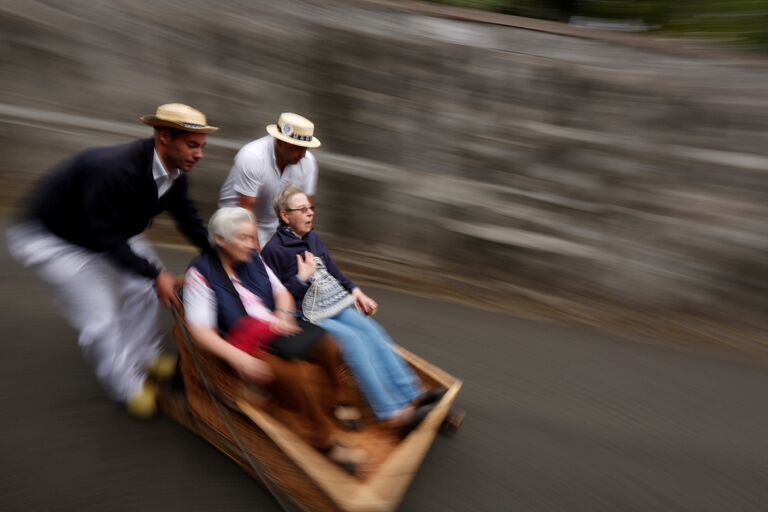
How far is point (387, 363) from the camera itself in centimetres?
292

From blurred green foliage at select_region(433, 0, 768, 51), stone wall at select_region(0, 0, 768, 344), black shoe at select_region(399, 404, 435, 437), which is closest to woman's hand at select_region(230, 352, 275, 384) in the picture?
black shoe at select_region(399, 404, 435, 437)

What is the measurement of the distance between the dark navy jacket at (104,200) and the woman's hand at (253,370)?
26.7 inches

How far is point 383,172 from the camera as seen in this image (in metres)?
5.04

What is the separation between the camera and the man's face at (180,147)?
267 cm

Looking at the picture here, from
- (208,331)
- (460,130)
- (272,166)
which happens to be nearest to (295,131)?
(272,166)

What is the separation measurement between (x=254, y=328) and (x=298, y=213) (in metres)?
0.76

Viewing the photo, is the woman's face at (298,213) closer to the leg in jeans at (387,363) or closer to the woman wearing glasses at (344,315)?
the woman wearing glasses at (344,315)

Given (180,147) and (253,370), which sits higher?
(180,147)

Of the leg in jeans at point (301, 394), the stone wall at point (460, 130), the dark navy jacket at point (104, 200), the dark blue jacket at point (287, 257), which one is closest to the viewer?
the leg in jeans at point (301, 394)

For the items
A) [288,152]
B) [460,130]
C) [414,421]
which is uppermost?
[460,130]

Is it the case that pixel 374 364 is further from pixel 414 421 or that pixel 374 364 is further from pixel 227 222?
pixel 227 222

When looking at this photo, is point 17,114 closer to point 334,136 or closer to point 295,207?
point 334,136

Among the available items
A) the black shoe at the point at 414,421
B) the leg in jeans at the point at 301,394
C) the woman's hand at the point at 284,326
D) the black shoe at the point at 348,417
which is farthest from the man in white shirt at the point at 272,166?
the black shoe at the point at 414,421

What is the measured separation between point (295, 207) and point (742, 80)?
3.50m
